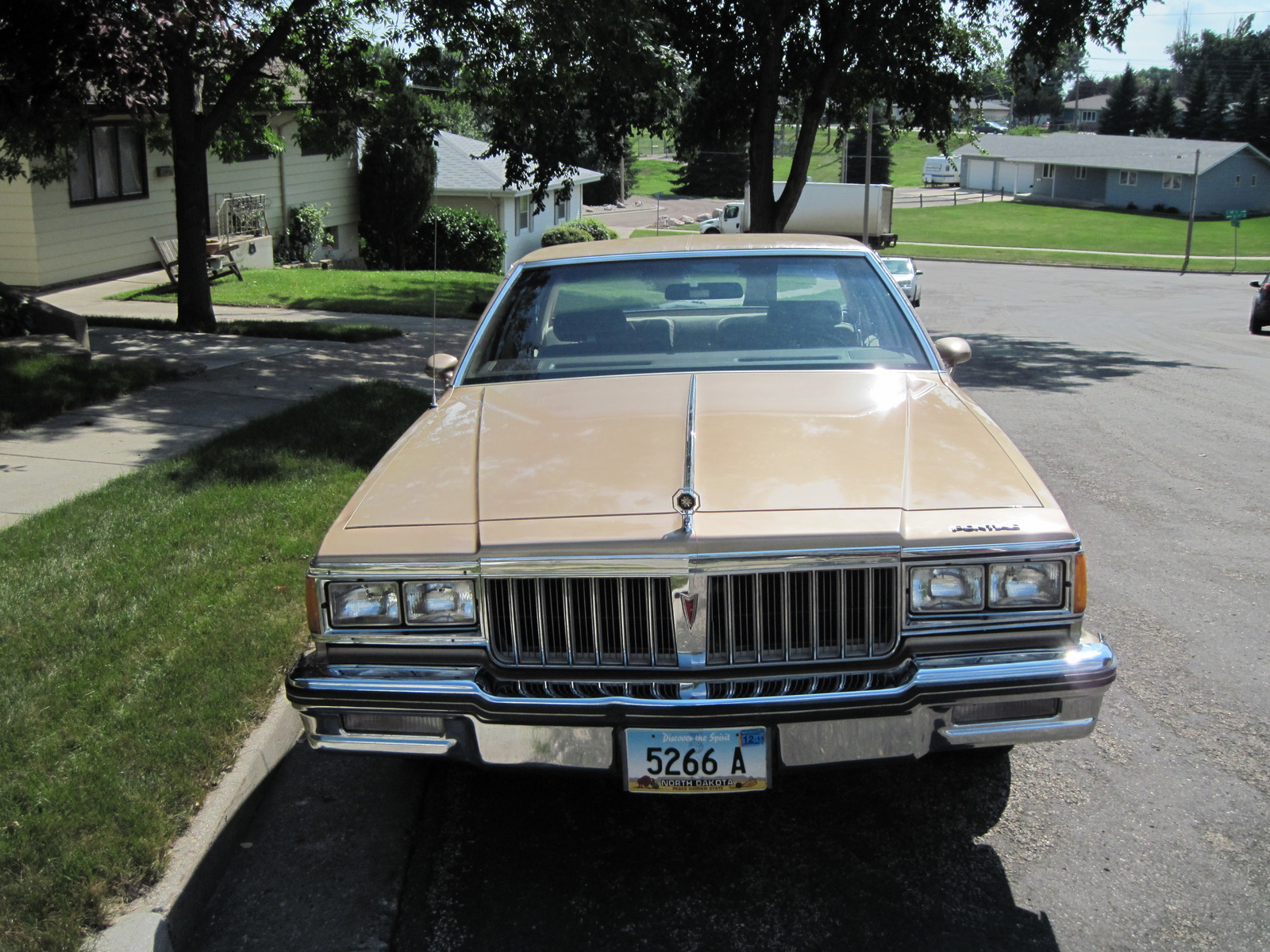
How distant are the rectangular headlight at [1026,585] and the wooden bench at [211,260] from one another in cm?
1928

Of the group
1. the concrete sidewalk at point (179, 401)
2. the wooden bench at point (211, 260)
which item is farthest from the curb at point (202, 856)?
the wooden bench at point (211, 260)

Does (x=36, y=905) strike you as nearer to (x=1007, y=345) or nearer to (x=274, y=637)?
(x=274, y=637)

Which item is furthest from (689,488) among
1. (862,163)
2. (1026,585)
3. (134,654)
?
(862,163)

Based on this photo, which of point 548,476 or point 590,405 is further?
point 590,405

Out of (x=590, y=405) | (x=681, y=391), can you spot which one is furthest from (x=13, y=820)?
(x=681, y=391)

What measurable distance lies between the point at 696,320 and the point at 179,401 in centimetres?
598

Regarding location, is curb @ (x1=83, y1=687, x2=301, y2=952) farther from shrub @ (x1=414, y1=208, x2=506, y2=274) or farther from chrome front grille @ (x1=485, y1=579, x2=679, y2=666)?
shrub @ (x1=414, y1=208, x2=506, y2=274)

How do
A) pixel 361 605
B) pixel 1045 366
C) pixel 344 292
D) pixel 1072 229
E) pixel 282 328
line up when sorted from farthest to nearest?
pixel 1072 229, pixel 344 292, pixel 1045 366, pixel 282 328, pixel 361 605

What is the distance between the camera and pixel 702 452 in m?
3.63

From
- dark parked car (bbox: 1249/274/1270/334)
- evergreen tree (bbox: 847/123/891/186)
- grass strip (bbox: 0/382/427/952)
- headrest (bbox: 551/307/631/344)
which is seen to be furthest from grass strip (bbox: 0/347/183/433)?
evergreen tree (bbox: 847/123/891/186)

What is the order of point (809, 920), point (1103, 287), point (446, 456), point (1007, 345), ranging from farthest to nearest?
point (1103, 287)
point (1007, 345)
point (446, 456)
point (809, 920)

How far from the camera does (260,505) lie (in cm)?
655

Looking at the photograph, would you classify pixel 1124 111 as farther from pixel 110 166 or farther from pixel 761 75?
pixel 110 166

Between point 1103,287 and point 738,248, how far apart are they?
3765 cm
